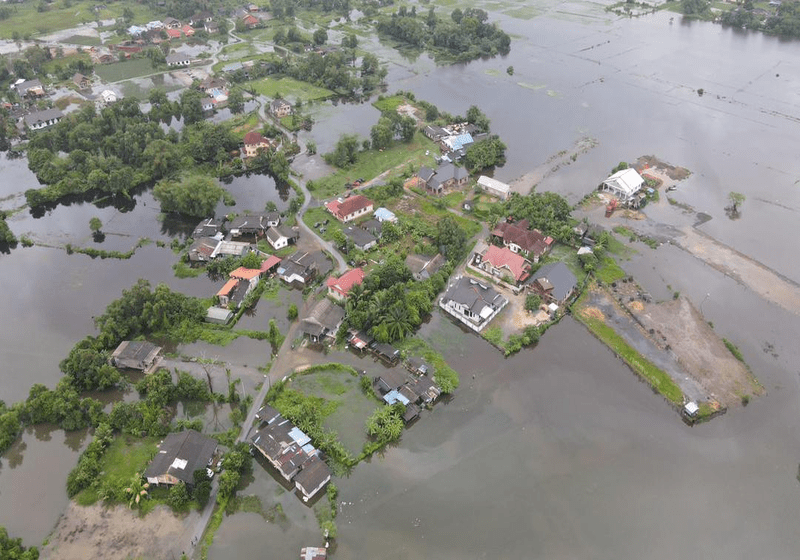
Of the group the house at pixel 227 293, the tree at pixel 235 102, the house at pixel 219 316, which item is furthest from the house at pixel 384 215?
the tree at pixel 235 102

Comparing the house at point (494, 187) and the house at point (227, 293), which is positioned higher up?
the house at point (494, 187)

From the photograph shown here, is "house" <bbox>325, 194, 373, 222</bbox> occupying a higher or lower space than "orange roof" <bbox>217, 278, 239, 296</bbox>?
higher

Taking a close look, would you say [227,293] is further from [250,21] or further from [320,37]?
[250,21]

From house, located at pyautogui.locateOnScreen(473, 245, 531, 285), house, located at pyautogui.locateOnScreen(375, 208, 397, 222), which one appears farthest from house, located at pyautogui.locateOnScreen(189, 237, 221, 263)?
house, located at pyautogui.locateOnScreen(473, 245, 531, 285)

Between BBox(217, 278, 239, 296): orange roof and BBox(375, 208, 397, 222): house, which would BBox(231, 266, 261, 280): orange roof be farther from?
BBox(375, 208, 397, 222): house

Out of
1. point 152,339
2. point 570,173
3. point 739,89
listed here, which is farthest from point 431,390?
point 739,89

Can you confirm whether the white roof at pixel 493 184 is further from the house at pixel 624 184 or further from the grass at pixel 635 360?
the grass at pixel 635 360

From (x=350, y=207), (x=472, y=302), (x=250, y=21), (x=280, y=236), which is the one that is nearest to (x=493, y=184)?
(x=350, y=207)
